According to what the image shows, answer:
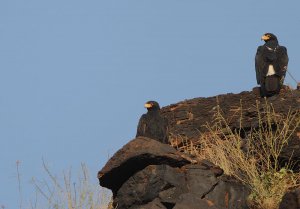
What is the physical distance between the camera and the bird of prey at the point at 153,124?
1547cm

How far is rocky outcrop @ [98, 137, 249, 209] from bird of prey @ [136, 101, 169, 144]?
378 cm

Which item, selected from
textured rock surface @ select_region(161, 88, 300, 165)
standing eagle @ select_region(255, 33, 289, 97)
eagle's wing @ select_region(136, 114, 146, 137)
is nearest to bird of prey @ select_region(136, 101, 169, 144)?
eagle's wing @ select_region(136, 114, 146, 137)

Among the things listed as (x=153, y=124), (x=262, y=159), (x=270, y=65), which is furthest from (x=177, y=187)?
(x=270, y=65)

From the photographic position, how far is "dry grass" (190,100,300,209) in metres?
11.3

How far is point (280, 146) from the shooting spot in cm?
1271

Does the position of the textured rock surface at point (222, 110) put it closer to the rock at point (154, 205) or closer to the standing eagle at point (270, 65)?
the standing eagle at point (270, 65)

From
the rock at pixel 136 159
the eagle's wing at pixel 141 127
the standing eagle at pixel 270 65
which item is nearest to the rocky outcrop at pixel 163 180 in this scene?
the rock at pixel 136 159

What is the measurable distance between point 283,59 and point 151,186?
22.9 ft

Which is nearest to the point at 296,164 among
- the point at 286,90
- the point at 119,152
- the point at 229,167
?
the point at 229,167

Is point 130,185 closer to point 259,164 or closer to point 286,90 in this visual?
point 259,164

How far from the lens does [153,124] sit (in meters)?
15.7

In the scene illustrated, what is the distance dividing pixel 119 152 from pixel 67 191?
5.32ft

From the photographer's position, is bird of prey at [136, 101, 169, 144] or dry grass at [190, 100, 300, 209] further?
bird of prey at [136, 101, 169, 144]

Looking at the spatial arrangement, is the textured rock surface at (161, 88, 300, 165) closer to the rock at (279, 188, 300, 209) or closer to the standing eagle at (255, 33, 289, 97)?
the standing eagle at (255, 33, 289, 97)
